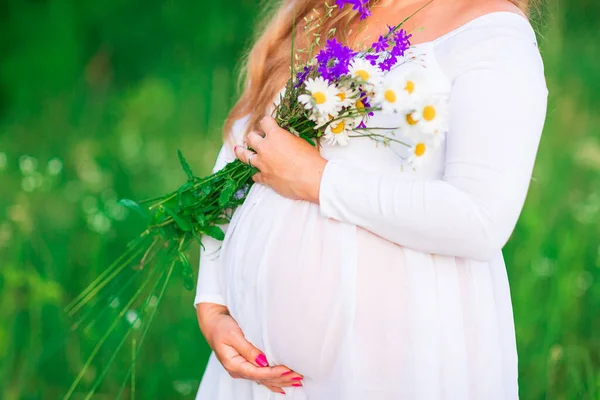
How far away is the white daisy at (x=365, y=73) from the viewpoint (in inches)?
52.0

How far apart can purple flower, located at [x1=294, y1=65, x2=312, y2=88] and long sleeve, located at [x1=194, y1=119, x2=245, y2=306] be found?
1.22 feet

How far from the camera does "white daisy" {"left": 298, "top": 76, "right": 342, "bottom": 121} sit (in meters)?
1.35

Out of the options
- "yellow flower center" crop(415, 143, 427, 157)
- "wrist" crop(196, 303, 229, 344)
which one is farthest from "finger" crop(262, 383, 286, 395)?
"yellow flower center" crop(415, 143, 427, 157)

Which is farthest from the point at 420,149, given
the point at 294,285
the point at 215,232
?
the point at 215,232

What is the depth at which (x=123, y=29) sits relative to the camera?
203 inches

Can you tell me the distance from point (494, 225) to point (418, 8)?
0.57 meters

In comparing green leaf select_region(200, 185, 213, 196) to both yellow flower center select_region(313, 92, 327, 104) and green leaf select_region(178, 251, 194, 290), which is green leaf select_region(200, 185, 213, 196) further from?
yellow flower center select_region(313, 92, 327, 104)

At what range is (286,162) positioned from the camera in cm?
144

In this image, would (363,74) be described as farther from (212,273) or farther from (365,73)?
(212,273)

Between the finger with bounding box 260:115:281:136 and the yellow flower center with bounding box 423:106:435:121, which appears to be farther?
the finger with bounding box 260:115:281:136

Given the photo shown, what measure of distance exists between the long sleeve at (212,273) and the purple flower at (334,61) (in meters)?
0.46

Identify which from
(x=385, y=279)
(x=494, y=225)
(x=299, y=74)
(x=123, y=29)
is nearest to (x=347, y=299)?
(x=385, y=279)

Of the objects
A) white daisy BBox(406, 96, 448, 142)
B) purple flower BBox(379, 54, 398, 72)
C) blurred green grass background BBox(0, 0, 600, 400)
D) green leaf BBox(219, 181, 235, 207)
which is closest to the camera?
white daisy BBox(406, 96, 448, 142)

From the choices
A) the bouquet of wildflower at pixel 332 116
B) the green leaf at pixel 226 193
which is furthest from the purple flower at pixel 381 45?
the green leaf at pixel 226 193
